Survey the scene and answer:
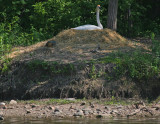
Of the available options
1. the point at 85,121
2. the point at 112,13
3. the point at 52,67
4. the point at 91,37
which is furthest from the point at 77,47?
the point at 85,121

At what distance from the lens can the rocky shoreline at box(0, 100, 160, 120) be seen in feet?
26.0

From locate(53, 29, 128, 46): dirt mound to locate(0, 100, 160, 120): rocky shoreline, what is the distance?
3.53 meters

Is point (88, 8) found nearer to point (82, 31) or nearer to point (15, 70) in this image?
point (82, 31)

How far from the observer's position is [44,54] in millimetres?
10695

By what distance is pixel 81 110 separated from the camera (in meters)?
8.12

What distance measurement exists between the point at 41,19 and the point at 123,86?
6.34m

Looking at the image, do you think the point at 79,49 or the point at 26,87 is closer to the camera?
the point at 26,87

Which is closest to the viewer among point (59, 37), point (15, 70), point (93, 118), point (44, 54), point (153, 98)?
point (93, 118)

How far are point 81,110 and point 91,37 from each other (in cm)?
432

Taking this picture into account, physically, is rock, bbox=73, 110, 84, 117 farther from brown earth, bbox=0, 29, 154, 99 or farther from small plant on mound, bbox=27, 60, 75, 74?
small plant on mound, bbox=27, 60, 75, 74

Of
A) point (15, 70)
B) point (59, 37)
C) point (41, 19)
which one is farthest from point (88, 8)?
point (15, 70)

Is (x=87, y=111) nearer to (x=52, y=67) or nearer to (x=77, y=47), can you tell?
(x=52, y=67)

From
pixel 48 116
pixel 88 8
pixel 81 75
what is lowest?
pixel 48 116

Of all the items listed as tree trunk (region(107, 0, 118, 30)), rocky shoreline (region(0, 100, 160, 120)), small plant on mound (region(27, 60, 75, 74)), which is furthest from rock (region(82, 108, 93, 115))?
tree trunk (region(107, 0, 118, 30))
